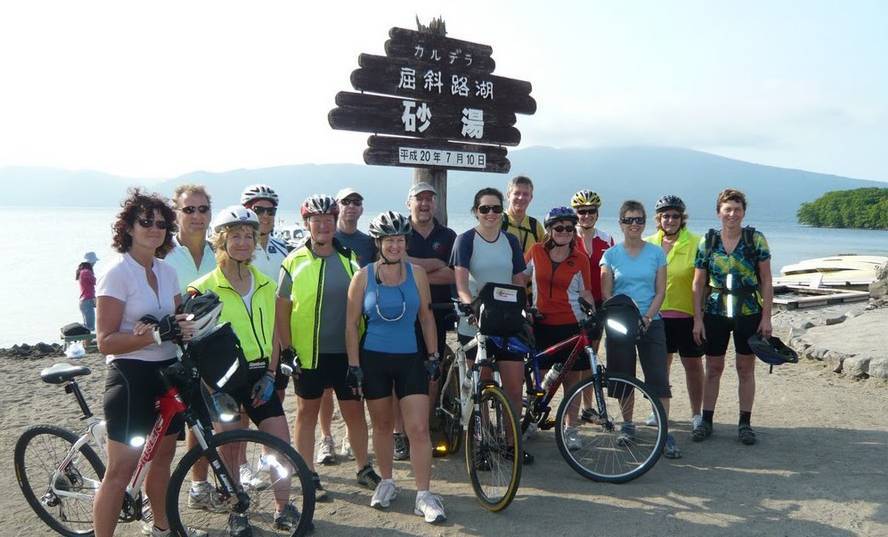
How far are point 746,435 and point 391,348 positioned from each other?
369cm

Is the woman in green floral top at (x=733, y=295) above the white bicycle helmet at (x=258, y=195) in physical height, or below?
below

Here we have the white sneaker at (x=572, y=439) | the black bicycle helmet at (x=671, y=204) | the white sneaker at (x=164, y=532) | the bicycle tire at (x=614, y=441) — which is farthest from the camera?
the black bicycle helmet at (x=671, y=204)

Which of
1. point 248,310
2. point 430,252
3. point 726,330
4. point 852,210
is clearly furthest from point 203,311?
point 852,210

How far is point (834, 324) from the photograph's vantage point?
12023 mm

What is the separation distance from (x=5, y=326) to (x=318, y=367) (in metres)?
24.7

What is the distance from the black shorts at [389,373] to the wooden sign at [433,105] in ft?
11.0

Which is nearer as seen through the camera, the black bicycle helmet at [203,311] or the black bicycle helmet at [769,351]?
the black bicycle helmet at [203,311]

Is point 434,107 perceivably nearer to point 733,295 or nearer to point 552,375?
point 552,375

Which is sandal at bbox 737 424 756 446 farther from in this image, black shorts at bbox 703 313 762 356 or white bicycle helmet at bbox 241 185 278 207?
white bicycle helmet at bbox 241 185 278 207

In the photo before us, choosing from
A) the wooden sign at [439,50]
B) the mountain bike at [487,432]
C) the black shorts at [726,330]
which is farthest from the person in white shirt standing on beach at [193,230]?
the black shorts at [726,330]

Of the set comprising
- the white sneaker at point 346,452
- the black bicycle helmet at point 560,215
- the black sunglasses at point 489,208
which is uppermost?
the black sunglasses at point 489,208

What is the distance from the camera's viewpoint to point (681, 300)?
6309 mm

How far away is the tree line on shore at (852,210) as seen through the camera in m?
105

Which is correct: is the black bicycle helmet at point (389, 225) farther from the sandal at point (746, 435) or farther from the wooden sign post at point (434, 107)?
the sandal at point (746, 435)
